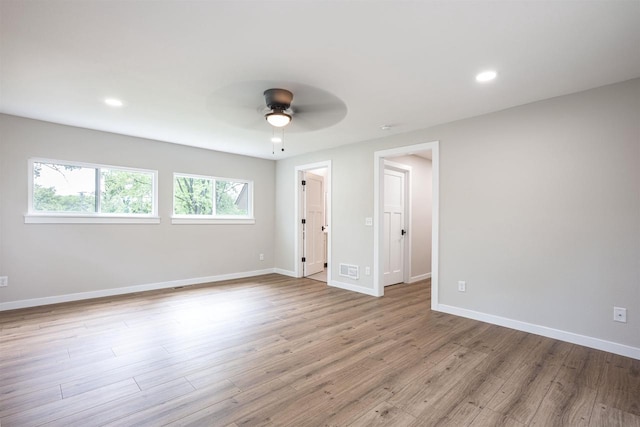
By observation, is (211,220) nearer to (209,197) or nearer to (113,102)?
(209,197)

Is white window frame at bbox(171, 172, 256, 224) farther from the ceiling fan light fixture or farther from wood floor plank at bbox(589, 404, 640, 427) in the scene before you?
wood floor plank at bbox(589, 404, 640, 427)

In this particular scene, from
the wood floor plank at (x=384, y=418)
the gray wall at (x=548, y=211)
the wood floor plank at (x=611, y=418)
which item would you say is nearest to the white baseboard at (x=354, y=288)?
the gray wall at (x=548, y=211)

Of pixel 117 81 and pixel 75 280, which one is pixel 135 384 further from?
pixel 75 280

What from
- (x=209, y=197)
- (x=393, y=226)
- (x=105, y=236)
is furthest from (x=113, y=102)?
(x=393, y=226)

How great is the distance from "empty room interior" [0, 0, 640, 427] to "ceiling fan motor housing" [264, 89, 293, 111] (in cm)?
6

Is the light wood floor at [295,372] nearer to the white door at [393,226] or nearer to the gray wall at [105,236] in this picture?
the gray wall at [105,236]

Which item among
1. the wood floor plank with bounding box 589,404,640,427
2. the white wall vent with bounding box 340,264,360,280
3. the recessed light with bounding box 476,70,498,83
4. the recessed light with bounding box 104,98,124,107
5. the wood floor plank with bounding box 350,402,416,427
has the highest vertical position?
the recessed light with bounding box 104,98,124,107

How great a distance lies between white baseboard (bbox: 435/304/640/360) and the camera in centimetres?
269

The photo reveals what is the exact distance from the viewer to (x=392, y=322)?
11.6ft

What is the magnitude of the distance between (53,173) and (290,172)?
3.74m

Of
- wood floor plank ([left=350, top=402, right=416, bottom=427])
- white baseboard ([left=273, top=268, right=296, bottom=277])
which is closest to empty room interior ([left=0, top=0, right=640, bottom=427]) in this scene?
wood floor plank ([left=350, top=402, right=416, bottom=427])

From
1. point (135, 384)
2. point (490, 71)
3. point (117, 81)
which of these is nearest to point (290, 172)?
point (117, 81)

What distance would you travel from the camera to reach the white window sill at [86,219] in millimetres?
4027

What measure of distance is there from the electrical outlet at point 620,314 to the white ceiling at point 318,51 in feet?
6.78
